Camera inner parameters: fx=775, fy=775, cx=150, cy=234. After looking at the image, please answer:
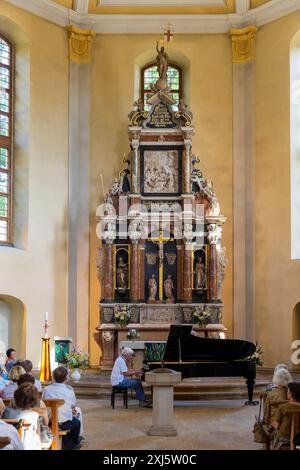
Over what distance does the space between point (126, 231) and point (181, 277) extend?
1.72 metres

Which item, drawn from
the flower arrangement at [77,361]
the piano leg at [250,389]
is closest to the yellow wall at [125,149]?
the flower arrangement at [77,361]

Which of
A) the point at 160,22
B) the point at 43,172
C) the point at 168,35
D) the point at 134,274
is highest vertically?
the point at 160,22

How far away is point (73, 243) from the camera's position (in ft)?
64.9

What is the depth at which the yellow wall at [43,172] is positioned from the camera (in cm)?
1853

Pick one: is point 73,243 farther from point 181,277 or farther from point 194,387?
point 194,387

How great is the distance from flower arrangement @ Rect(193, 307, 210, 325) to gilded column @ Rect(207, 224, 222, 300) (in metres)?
0.41

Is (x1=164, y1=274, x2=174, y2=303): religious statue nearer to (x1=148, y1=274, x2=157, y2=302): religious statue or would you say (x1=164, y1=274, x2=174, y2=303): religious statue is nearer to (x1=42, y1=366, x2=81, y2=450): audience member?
(x1=148, y1=274, x2=157, y2=302): religious statue

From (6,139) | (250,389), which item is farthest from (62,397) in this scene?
(6,139)

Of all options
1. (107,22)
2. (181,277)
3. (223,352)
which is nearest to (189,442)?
(223,352)

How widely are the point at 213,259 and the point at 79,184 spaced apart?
4.20 metres

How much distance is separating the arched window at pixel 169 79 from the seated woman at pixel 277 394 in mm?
12663

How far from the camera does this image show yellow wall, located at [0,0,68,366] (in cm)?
1853

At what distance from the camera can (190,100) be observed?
20422mm

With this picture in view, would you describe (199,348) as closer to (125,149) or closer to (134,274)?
(134,274)
